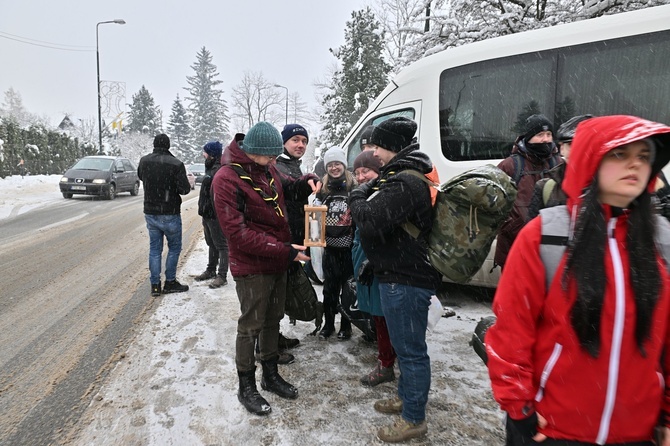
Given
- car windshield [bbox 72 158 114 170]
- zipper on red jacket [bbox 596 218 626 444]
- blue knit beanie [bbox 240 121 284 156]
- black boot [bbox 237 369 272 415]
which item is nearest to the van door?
blue knit beanie [bbox 240 121 284 156]

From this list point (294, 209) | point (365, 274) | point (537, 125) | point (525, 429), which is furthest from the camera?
point (294, 209)

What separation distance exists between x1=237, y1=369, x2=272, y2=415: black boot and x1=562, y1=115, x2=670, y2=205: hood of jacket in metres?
2.31

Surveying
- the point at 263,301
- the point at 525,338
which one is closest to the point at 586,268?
A: the point at 525,338

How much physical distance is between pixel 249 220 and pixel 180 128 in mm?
59109

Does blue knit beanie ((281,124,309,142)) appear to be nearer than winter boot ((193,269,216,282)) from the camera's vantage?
Yes

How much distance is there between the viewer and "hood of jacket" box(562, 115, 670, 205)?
123 cm

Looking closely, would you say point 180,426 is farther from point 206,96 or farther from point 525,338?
point 206,96

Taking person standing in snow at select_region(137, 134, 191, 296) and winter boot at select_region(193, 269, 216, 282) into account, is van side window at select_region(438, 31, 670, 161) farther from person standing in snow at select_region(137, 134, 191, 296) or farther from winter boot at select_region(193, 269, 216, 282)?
winter boot at select_region(193, 269, 216, 282)

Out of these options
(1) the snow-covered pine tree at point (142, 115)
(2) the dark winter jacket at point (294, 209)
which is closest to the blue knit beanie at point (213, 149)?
(2) the dark winter jacket at point (294, 209)

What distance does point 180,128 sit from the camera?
56.6 m

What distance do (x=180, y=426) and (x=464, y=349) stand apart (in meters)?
2.54

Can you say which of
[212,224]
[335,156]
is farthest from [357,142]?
[212,224]

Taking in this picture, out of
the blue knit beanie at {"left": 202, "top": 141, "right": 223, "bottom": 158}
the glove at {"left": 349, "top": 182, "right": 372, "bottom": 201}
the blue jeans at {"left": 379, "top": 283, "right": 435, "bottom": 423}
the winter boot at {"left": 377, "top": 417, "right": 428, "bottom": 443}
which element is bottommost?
the winter boot at {"left": 377, "top": 417, "right": 428, "bottom": 443}

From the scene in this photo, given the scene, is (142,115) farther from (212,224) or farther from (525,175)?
(525,175)
